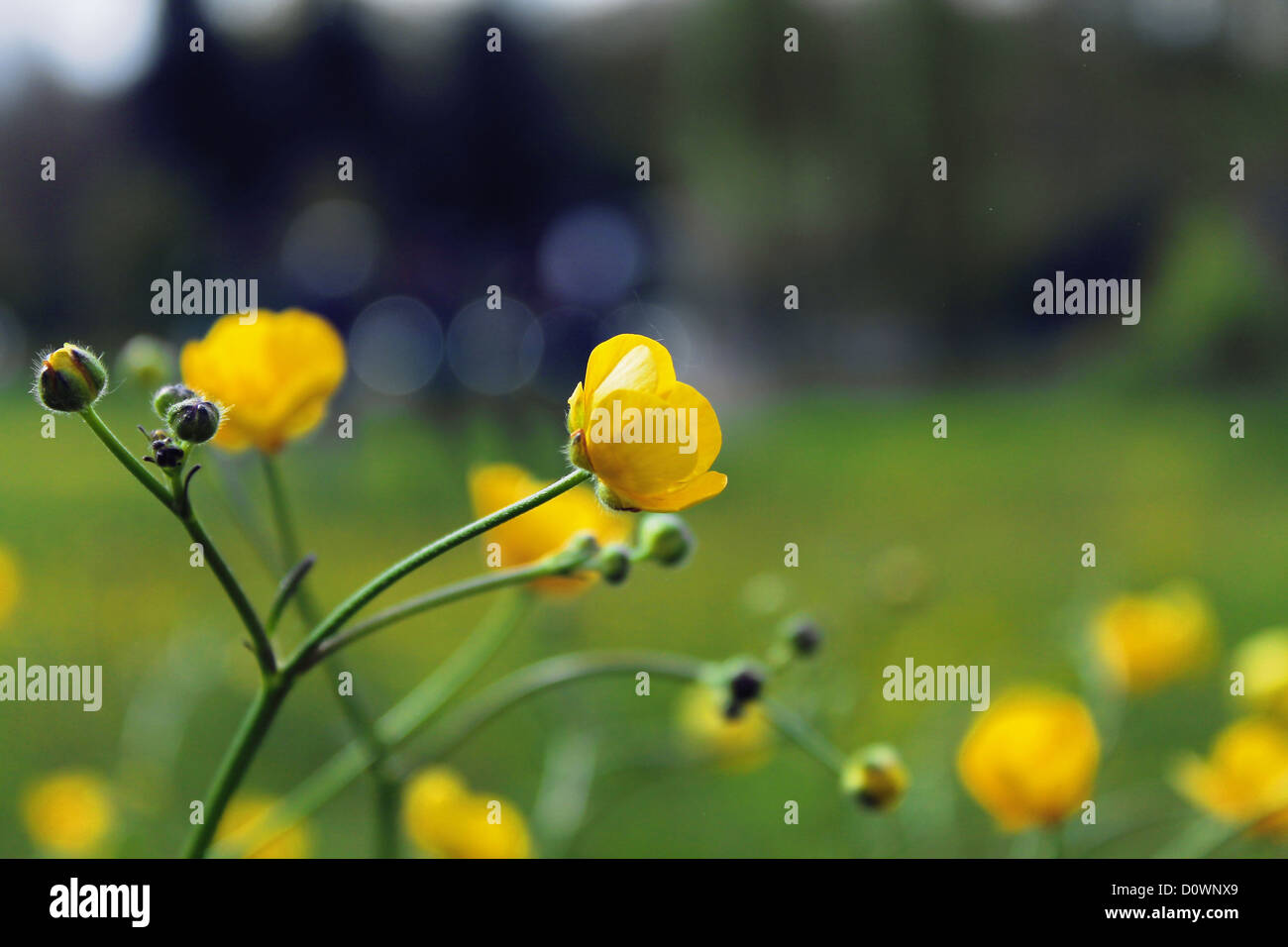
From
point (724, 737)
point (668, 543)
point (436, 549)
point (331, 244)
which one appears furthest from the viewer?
point (331, 244)

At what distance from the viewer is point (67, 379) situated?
1.29 feet

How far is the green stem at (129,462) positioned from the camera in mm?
357

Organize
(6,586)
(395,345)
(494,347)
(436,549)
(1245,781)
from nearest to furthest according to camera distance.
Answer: (436,549) < (1245,781) < (6,586) < (494,347) < (395,345)

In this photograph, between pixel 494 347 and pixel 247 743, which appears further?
Result: pixel 494 347

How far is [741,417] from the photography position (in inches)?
310

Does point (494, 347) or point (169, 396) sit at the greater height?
point (494, 347)

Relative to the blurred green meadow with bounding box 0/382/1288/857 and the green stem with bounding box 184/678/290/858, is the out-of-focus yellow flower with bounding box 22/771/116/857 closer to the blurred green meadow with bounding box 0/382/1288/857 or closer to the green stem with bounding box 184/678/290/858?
the blurred green meadow with bounding box 0/382/1288/857

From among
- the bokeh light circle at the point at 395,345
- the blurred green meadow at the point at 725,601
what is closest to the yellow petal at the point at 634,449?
the blurred green meadow at the point at 725,601

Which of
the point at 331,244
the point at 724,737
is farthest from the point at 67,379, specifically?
the point at 331,244

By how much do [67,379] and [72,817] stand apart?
83 cm

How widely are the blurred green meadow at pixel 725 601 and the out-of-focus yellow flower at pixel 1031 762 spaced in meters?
0.05

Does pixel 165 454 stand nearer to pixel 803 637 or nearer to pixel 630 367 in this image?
pixel 630 367

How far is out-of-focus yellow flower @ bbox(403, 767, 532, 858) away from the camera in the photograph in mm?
672

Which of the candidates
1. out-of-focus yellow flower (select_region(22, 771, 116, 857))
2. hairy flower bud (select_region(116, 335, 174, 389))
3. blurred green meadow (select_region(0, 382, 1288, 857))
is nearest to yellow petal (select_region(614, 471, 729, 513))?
blurred green meadow (select_region(0, 382, 1288, 857))
